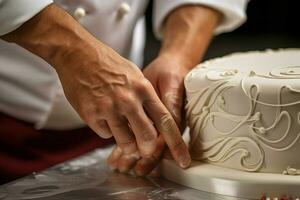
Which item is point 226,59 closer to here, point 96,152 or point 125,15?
point 125,15

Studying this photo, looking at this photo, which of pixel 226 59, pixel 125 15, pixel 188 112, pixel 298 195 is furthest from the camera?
pixel 125 15

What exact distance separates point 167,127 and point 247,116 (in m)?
0.15

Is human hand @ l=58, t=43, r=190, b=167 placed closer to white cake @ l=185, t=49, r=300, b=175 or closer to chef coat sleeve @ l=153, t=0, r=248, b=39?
white cake @ l=185, t=49, r=300, b=175

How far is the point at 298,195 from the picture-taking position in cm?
118

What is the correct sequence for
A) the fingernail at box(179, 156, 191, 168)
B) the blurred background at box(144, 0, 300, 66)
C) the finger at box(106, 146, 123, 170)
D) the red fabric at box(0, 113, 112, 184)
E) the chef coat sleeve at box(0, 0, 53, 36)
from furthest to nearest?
the blurred background at box(144, 0, 300, 66) → the red fabric at box(0, 113, 112, 184) → the finger at box(106, 146, 123, 170) → the fingernail at box(179, 156, 191, 168) → the chef coat sleeve at box(0, 0, 53, 36)

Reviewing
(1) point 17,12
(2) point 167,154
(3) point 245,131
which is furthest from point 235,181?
(1) point 17,12

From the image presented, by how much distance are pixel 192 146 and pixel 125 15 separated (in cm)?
40

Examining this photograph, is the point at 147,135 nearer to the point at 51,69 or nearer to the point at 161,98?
the point at 161,98

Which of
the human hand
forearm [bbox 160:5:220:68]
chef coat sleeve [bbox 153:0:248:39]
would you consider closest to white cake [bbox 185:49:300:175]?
the human hand

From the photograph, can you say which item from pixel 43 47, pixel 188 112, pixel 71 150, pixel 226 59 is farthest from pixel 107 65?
pixel 71 150

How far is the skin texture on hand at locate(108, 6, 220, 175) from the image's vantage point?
1.38m

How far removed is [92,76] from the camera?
1191mm

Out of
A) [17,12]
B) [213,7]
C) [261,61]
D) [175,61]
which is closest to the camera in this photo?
[17,12]

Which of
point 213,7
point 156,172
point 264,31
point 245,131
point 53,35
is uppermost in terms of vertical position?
point 53,35
